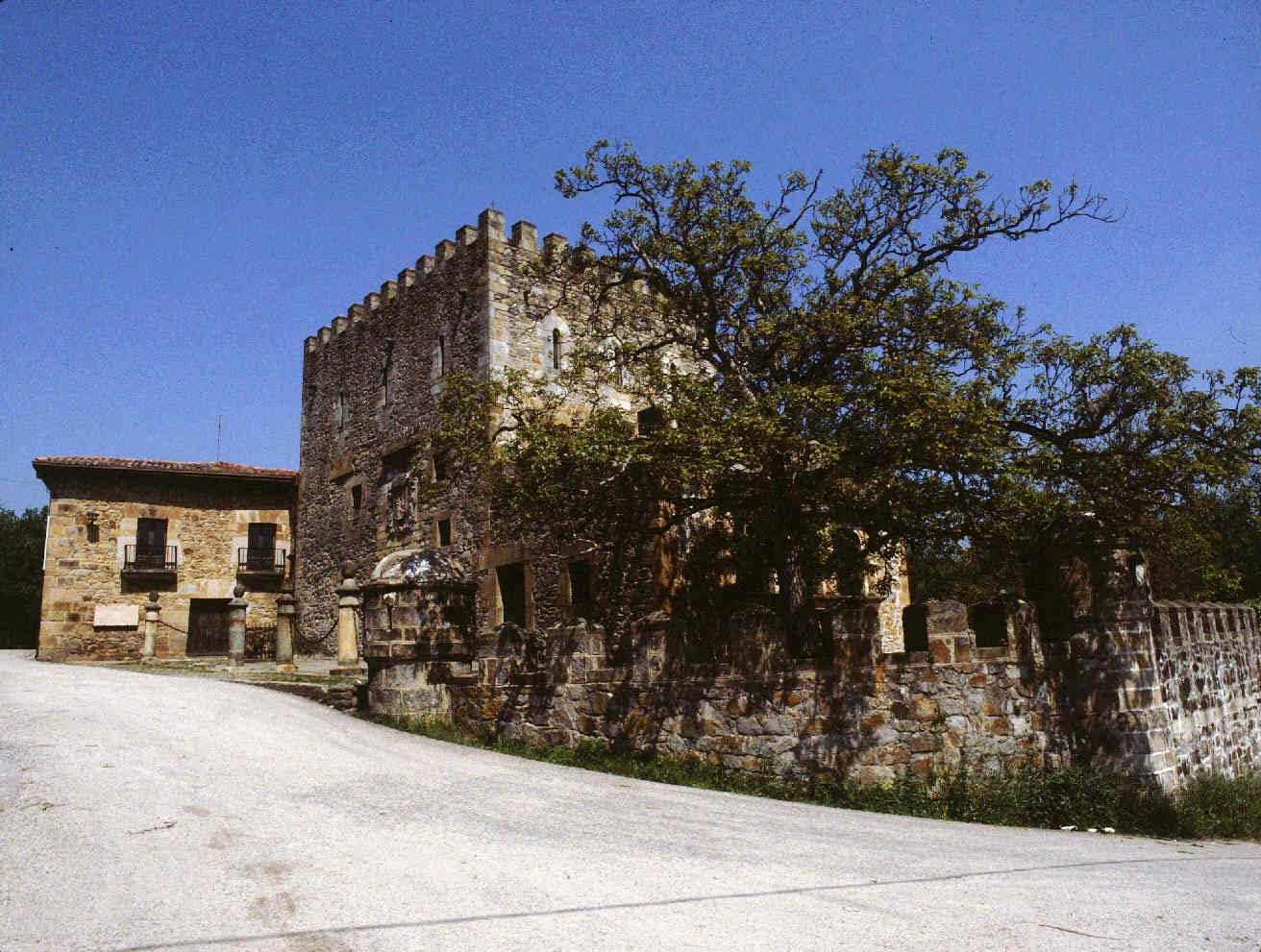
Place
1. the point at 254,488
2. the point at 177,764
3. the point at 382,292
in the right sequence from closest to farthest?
the point at 177,764 < the point at 382,292 < the point at 254,488

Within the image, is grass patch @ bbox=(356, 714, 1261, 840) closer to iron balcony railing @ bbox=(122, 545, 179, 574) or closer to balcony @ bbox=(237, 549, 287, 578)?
balcony @ bbox=(237, 549, 287, 578)

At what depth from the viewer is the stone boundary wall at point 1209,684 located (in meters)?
9.18

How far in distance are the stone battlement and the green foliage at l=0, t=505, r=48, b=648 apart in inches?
989

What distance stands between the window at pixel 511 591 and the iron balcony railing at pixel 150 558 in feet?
41.2

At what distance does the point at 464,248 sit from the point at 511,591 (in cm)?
780

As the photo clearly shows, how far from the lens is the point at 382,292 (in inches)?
929

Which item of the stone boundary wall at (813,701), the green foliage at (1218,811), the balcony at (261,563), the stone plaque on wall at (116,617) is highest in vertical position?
the balcony at (261,563)

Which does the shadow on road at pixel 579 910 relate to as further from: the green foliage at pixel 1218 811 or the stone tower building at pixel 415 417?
the stone tower building at pixel 415 417

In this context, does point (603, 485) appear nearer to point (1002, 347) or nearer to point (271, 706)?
point (1002, 347)

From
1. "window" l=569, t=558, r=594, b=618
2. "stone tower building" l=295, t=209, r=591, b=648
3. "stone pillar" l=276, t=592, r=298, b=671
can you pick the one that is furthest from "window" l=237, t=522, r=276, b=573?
"window" l=569, t=558, r=594, b=618

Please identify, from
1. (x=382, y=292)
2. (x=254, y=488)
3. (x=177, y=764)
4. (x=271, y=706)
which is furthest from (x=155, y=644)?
(x=177, y=764)

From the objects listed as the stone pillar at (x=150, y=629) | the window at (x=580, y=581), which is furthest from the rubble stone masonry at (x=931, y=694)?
the stone pillar at (x=150, y=629)

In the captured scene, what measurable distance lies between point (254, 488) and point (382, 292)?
27.0 ft

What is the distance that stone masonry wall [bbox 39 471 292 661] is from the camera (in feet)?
80.0
